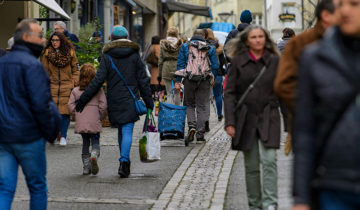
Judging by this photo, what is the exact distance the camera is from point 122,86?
9156mm

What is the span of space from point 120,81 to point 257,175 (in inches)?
122

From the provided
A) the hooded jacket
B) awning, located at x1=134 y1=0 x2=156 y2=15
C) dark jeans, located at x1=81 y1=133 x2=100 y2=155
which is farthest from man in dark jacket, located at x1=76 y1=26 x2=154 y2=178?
awning, located at x1=134 y1=0 x2=156 y2=15

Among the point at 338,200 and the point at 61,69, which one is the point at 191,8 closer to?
the point at 61,69

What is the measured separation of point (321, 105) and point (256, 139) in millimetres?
3314

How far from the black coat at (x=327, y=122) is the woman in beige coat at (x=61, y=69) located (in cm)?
929

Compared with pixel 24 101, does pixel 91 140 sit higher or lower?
lower

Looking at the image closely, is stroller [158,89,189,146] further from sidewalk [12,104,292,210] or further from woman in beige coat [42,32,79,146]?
woman in beige coat [42,32,79,146]

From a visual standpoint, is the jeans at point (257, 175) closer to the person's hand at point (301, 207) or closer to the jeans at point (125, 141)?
the jeans at point (125, 141)

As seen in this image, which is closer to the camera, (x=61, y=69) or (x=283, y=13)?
(x=61, y=69)

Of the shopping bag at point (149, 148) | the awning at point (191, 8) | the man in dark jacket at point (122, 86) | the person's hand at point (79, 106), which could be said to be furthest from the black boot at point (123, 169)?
the awning at point (191, 8)

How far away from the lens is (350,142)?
3.18 metres

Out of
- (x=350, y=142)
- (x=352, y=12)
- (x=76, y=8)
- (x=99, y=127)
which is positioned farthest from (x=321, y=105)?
(x=76, y=8)

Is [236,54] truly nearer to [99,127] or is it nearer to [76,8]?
[99,127]

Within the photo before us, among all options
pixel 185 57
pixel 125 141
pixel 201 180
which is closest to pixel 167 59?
pixel 185 57
